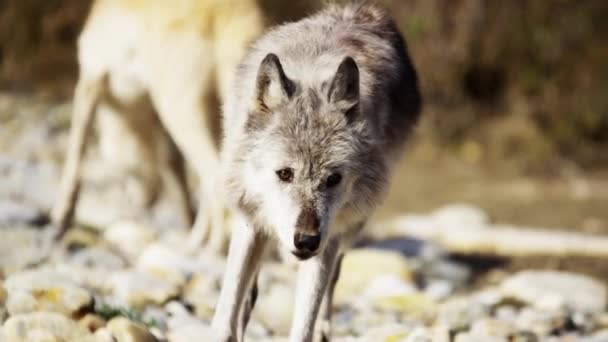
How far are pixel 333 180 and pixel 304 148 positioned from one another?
17 cm

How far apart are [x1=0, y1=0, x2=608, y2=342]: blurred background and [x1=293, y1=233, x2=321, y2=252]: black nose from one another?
1.08 metres

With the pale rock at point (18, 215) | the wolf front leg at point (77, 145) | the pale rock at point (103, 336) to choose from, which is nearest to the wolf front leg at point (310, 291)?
the pale rock at point (103, 336)

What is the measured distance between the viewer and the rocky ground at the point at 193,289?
4.54 metres

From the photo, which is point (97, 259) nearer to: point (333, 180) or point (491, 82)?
point (333, 180)

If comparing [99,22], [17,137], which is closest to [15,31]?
[17,137]

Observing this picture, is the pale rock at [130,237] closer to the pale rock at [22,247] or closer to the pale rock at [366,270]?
the pale rock at [22,247]

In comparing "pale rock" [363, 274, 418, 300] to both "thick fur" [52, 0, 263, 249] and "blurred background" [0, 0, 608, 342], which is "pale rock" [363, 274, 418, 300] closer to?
"blurred background" [0, 0, 608, 342]

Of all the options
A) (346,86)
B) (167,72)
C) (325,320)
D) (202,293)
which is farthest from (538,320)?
(167,72)

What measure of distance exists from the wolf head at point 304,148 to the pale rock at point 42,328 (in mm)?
Answer: 933

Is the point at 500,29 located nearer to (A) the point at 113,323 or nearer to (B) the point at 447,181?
(B) the point at 447,181

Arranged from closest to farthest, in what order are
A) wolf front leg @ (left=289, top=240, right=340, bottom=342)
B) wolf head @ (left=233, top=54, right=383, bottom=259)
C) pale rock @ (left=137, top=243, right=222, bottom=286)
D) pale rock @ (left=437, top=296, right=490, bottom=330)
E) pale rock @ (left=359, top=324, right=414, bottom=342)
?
1. wolf head @ (left=233, top=54, right=383, bottom=259)
2. wolf front leg @ (left=289, top=240, right=340, bottom=342)
3. pale rock @ (left=359, top=324, right=414, bottom=342)
4. pale rock @ (left=437, top=296, right=490, bottom=330)
5. pale rock @ (left=137, top=243, right=222, bottom=286)

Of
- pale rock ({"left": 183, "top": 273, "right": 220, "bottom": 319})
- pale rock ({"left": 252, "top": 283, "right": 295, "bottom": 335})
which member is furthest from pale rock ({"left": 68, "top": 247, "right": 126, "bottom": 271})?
pale rock ({"left": 252, "top": 283, "right": 295, "bottom": 335})

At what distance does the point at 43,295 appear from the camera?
14.9 feet

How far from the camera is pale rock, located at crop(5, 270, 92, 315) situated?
4.45m
